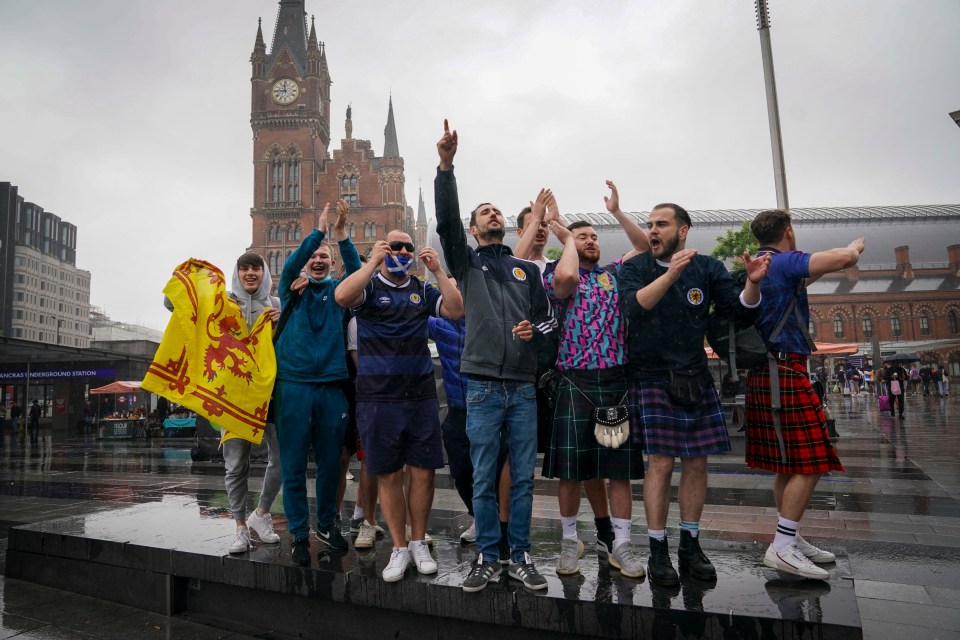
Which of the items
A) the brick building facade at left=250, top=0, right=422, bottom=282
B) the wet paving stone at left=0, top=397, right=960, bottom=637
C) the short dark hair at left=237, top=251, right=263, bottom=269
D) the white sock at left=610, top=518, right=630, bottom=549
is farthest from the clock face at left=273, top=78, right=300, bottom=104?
the white sock at left=610, top=518, right=630, bottom=549

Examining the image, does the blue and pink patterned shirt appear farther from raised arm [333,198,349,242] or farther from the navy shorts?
raised arm [333,198,349,242]

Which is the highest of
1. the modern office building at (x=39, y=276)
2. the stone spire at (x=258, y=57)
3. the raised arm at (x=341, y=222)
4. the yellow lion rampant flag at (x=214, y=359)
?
the stone spire at (x=258, y=57)

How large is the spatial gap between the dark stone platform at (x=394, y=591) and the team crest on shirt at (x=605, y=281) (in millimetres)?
1562

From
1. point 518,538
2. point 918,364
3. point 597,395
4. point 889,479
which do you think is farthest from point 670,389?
point 918,364

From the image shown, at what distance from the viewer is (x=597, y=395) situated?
132 inches

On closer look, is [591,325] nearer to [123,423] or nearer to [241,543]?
[241,543]

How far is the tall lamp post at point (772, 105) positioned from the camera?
951 centimetres

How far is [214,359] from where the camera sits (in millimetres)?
4227

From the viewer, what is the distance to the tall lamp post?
9508 mm

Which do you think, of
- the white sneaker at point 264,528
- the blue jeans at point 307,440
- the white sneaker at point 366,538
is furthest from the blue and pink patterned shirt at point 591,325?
the white sneaker at point 264,528

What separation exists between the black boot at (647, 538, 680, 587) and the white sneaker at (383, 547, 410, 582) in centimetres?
128

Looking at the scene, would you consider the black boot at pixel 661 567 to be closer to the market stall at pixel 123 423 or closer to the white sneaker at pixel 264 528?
the white sneaker at pixel 264 528

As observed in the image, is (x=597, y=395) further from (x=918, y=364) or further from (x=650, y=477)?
(x=918, y=364)

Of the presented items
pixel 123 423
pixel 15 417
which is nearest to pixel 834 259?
pixel 123 423
